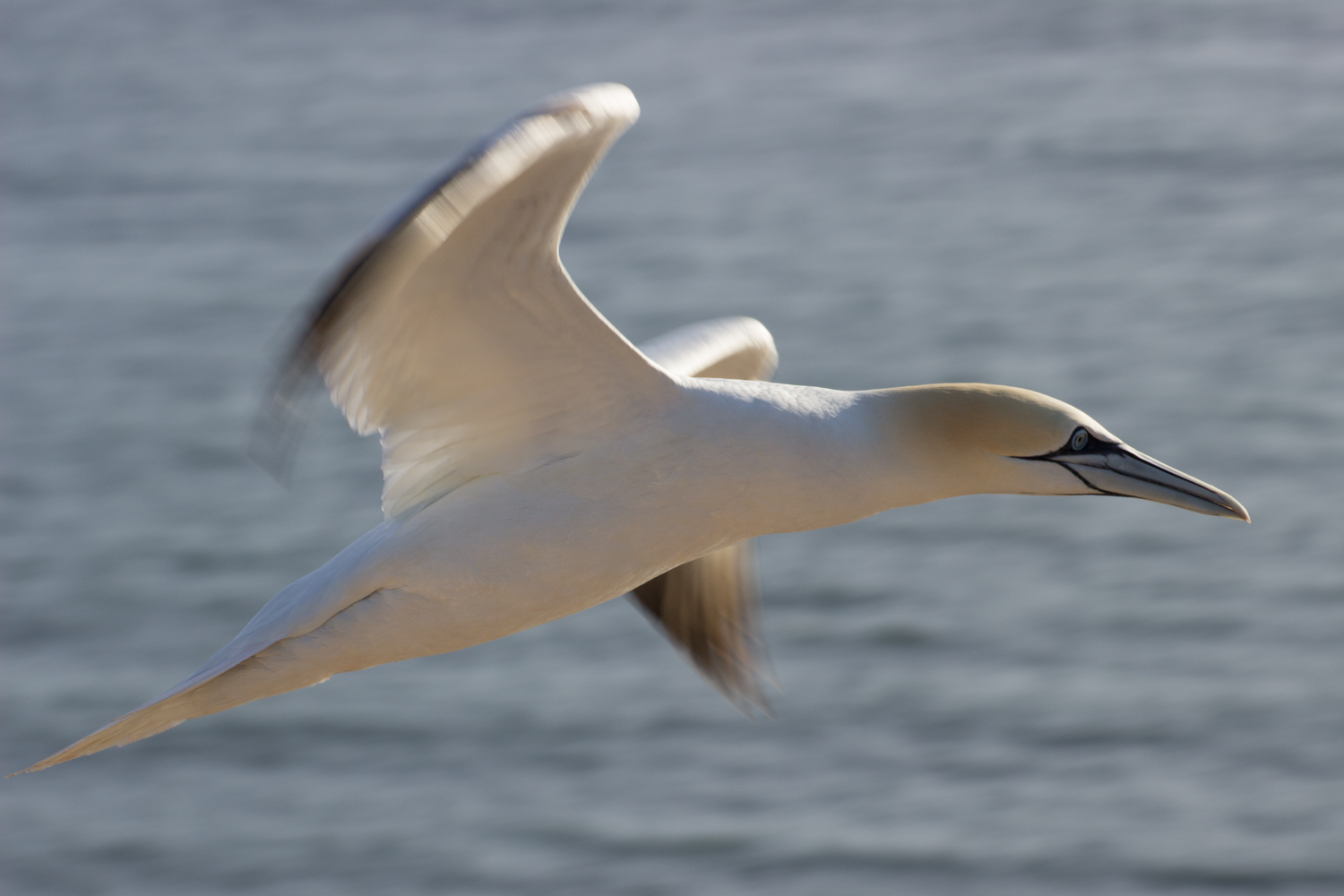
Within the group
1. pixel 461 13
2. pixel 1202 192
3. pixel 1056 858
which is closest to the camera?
pixel 1056 858

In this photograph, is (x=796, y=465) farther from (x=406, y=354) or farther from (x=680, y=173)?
(x=680, y=173)

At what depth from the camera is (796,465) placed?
16.3 ft

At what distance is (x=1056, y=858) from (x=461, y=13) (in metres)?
12.9

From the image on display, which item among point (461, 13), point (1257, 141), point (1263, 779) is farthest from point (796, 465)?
point (461, 13)

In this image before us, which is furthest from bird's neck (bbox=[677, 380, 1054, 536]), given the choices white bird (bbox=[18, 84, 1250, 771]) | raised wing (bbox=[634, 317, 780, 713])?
raised wing (bbox=[634, 317, 780, 713])

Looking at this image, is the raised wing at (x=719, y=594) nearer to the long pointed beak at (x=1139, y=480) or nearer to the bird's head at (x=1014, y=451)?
the bird's head at (x=1014, y=451)

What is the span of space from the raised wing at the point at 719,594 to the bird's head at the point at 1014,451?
143 cm

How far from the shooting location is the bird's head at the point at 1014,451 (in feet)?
16.5

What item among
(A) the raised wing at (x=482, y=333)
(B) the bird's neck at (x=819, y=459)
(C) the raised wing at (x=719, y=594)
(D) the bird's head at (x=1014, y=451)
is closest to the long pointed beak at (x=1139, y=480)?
(D) the bird's head at (x=1014, y=451)

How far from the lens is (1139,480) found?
5.23 m

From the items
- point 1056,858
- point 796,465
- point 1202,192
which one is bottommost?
point 1056,858

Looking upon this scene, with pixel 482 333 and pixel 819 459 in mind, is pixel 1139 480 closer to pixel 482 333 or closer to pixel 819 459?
pixel 819 459

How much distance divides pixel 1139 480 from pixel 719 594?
193cm

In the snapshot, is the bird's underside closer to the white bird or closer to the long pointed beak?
the white bird
